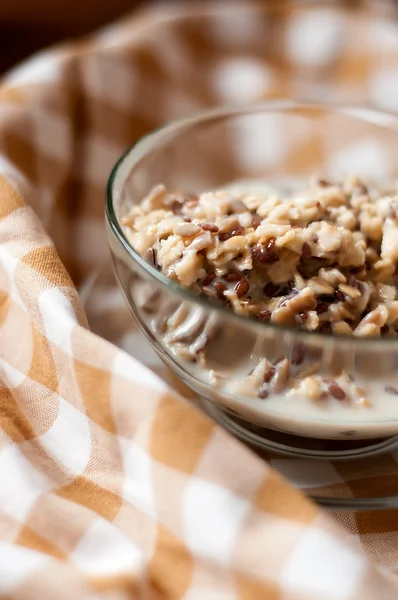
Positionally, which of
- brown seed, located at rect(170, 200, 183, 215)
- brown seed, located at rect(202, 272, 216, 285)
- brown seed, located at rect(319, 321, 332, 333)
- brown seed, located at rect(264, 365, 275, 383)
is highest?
brown seed, located at rect(170, 200, 183, 215)

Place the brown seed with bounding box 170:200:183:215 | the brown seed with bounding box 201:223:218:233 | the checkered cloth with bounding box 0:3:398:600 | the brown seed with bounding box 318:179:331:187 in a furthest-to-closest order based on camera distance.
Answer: the brown seed with bounding box 318:179:331:187 → the brown seed with bounding box 170:200:183:215 → the brown seed with bounding box 201:223:218:233 → the checkered cloth with bounding box 0:3:398:600

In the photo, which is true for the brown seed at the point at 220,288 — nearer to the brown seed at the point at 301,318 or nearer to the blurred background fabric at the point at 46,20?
the brown seed at the point at 301,318

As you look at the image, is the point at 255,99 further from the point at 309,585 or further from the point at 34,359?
the point at 309,585

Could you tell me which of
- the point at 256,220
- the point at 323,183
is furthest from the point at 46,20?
the point at 256,220

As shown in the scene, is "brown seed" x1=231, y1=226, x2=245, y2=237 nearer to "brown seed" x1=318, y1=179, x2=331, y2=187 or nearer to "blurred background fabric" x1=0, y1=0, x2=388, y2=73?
"brown seed" x1=318, y1=179, x2=331, y2=187

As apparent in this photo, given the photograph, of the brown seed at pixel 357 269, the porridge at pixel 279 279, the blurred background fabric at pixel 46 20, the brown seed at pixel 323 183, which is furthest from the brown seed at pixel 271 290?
the blurred background fabric at pixel 46 20

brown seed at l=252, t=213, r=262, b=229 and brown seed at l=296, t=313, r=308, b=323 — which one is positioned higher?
brown seed at l=252, t=213, r=262, b=229

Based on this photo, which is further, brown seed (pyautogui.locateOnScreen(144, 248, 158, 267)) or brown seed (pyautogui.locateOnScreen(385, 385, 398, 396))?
brown seed (pyautogui.locateOnScreen(144, 248, 158, 267))

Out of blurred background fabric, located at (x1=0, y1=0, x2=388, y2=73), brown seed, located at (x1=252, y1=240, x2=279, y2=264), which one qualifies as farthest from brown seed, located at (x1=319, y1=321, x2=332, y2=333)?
blurred background fabric, located at (x1=0, y1=0, x2=388, y2=73)
